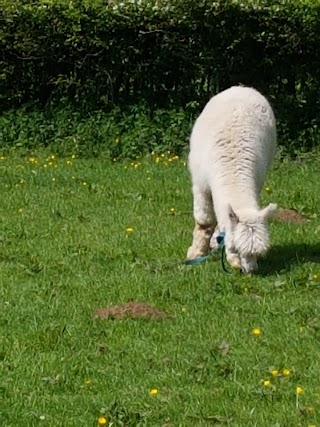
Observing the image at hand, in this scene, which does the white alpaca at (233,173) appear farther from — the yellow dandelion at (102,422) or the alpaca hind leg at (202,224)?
the yellow dandelion at (102,422)

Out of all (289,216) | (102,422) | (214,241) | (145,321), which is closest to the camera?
(102,422)

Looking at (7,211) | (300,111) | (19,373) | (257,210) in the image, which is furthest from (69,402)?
(300,111)

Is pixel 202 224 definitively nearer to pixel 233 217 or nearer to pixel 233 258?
pixel 233 258

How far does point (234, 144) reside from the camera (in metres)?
8.85

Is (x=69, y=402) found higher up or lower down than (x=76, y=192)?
higher up

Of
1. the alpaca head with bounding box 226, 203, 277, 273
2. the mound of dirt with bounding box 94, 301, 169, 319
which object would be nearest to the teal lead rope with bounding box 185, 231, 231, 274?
the alpaca head with bounding box 226, 203, 277, 273

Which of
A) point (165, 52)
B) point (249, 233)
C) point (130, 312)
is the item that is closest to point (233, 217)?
point (249, 233)

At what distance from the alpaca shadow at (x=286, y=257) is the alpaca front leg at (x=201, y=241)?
0.54 metres

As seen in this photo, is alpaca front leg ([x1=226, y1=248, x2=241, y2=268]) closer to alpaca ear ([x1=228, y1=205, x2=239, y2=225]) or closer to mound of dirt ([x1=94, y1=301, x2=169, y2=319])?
alpaca ear ([x1=228, y1=205, x2=239, y2=225])

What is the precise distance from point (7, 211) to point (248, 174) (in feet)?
9.90

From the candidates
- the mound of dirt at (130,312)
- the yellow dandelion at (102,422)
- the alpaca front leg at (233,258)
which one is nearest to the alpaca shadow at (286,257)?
the alpaca front leg at (233,258)

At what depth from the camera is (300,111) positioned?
14.5m

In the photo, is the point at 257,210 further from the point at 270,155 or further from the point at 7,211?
the point at 7,211

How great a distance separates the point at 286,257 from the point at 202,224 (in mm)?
772
